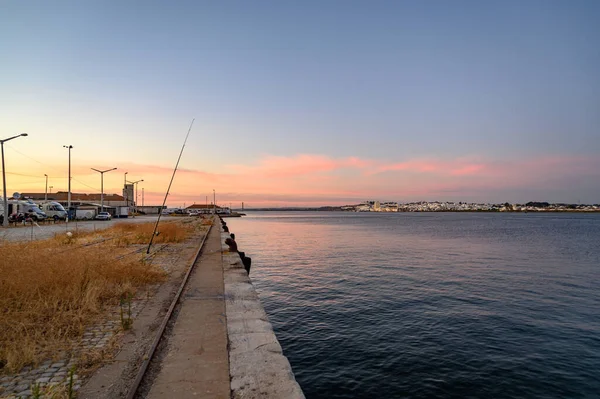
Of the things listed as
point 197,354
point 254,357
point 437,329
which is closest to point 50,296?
point 197,354

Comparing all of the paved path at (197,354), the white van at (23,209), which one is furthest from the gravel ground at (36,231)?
the paved path at (197,354)

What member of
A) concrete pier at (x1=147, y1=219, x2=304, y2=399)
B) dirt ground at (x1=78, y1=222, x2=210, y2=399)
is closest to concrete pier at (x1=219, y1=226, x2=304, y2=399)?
concrete pier at (x1=147, y1=219, x2=304, y2=399)

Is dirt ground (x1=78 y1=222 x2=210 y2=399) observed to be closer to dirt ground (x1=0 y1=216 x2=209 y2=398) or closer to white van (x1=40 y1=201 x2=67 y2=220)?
dirt ground (x1=0 y1=216 x2=209 y2=398)

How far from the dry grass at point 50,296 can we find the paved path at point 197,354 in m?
1.90

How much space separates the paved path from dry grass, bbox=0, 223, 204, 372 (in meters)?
1.90

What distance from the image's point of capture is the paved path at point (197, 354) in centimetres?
522

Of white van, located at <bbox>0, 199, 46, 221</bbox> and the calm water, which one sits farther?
white van, located at <bbox>0, 199, 46, 221</bbox>

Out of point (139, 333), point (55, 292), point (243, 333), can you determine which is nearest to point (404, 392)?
point (243, 333)

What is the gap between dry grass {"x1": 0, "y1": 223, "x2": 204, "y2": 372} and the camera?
21.1 feet

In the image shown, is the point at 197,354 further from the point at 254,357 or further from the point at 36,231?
the point at 36,231

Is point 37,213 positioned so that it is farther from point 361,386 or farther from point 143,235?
point 361,386

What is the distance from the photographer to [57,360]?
20.0 ft

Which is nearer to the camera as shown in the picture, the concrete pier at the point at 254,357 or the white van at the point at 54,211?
the concrete pier at the point at 254,357

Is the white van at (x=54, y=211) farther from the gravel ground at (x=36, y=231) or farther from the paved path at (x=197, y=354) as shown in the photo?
the paved path at (x=197, y=354)
